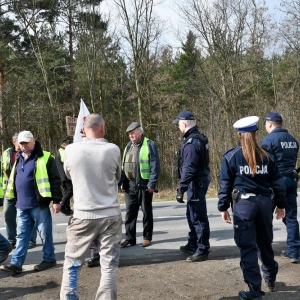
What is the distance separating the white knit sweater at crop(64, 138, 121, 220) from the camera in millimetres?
4094

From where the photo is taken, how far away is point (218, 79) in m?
22.8

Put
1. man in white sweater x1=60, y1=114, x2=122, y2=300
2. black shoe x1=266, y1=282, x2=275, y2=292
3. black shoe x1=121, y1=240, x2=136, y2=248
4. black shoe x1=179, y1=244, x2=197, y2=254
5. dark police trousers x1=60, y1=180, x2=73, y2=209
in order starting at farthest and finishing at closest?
dark police trousers x1=60, y1=180, x2=73, y2=209, black shoe x1=121, y1=240, x2=136, y2=248, black shoe x1=179, y1=244, x2=197, y2=254, black shoe x1=266, y1=282, x2=275, y2=292, man in white sweater x1=60, y1=114, x2=122, y2=300

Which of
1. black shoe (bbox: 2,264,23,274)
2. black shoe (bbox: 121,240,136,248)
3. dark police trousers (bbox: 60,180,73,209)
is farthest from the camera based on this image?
dark police trousers (bbox: 60,180,73,209)

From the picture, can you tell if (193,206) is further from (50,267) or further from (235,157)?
(50,267)

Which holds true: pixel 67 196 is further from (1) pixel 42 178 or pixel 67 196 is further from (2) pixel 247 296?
(2) pixel 247 296

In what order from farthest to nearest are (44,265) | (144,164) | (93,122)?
(144,164)
(44,265)
(93,122)

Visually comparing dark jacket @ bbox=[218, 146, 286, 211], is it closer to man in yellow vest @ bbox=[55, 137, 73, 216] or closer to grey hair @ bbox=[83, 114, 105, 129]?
grey hair @ bbox=[83, 114, 105, 129]

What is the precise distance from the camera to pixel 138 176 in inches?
269

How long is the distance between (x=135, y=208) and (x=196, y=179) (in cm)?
145

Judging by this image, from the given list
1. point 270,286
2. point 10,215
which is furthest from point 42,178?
point 270,286

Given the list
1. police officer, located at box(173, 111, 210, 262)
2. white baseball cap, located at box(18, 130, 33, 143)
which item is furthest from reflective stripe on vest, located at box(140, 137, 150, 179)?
white baseball cap, located at box(18, 130, 33, 143)

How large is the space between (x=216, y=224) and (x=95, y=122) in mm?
5528

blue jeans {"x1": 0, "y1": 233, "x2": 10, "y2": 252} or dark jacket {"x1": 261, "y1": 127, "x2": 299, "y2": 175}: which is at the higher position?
dark jacket {"x1": 261, "y1": 127, "x2": 299, "y2": 175}

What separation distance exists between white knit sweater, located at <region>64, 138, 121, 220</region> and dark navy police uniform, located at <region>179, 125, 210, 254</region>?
1.78 m
